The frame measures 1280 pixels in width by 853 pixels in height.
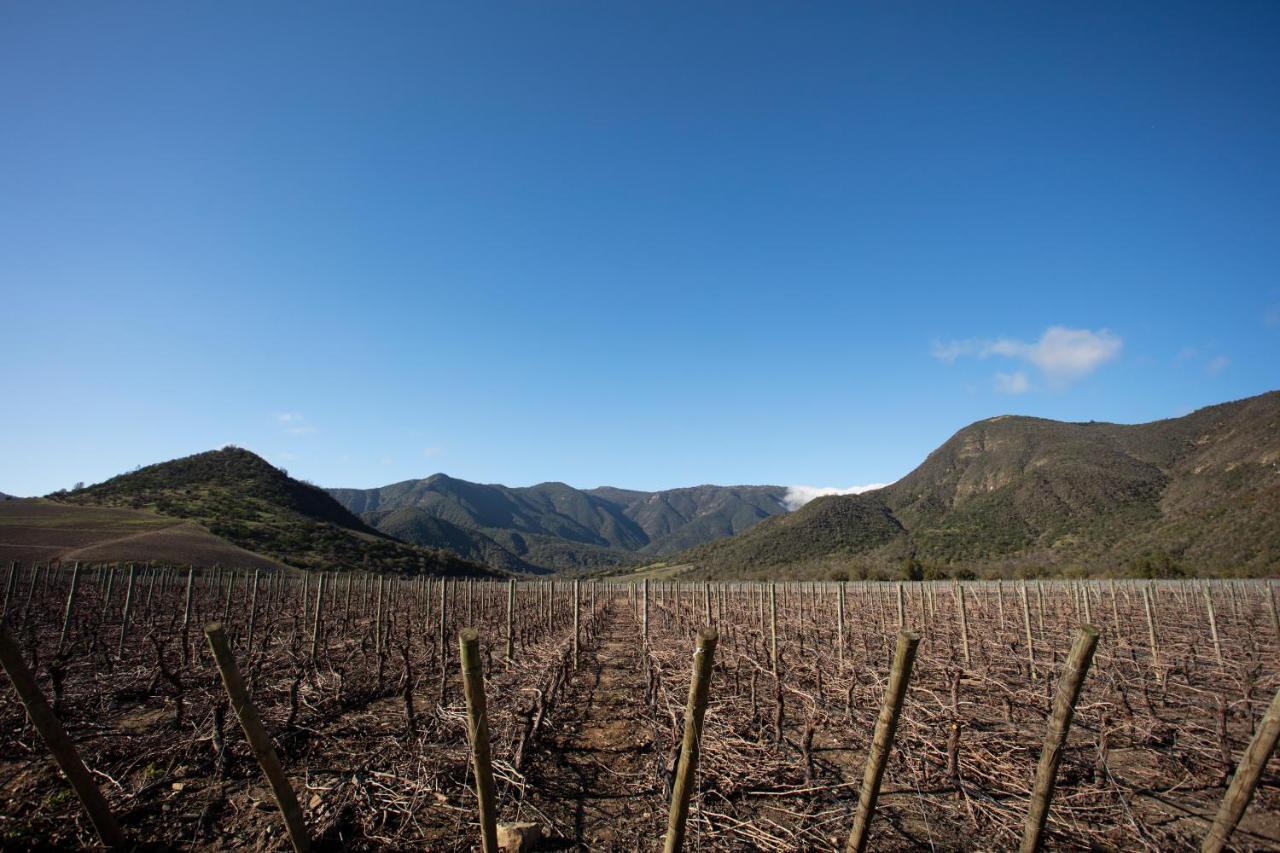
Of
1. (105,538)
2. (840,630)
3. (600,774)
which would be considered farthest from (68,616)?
(105,538)

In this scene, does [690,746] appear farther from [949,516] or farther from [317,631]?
[949,516]

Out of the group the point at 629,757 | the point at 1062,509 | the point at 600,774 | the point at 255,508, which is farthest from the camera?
the point at 1062,509

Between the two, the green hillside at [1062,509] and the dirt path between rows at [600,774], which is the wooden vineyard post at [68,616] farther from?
the green hillside at [1062,509]

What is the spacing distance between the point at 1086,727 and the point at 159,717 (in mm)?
12371

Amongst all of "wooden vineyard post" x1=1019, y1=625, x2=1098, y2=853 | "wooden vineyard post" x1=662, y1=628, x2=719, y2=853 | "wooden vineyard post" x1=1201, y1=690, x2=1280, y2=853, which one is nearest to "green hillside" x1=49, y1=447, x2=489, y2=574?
"wooden vineyard post" x1=662, y1=628, x2=719, y2=853

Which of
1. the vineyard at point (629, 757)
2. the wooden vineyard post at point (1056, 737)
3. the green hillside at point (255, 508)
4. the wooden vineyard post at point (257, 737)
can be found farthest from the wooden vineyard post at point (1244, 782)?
the green hillside at point (255, 508)

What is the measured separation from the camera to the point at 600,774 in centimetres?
604

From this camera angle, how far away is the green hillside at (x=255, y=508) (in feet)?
164

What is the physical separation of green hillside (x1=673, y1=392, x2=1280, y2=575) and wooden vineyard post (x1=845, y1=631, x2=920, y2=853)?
1949 inches

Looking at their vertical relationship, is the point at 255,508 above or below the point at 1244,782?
above

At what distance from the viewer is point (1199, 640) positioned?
14.9m

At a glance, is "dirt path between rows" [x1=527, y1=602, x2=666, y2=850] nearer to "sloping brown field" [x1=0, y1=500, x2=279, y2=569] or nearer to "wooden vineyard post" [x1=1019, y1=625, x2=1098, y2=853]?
"wooden vineyard post" [x1=1019, y1=625, x2=1098, y2=853]

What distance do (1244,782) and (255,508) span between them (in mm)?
70606

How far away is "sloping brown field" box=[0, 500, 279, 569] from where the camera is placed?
3553 cm
